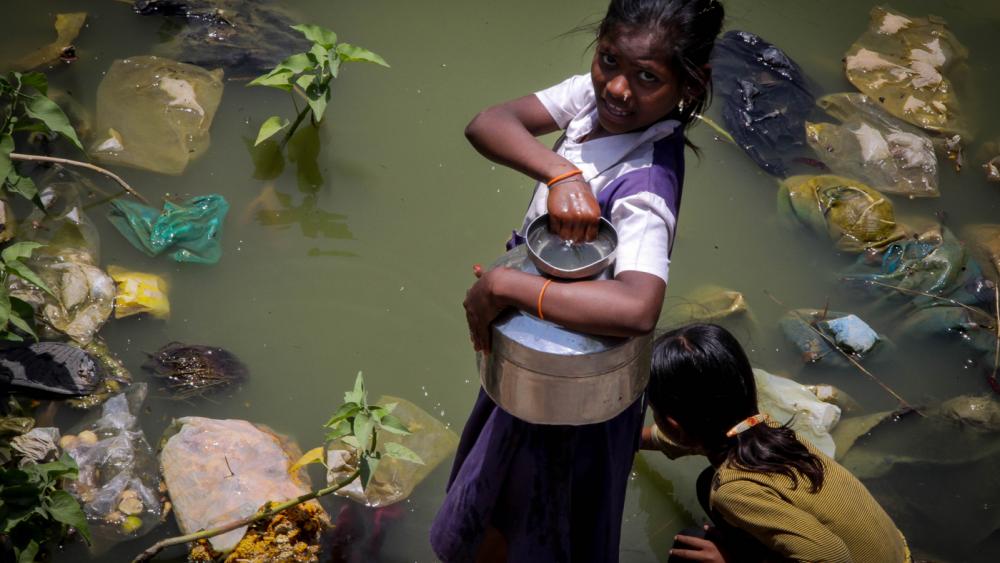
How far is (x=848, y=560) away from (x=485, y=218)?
194 centimetres

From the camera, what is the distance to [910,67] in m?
4.57

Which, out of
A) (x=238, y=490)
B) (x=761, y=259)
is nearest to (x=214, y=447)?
(x=238, y=490)

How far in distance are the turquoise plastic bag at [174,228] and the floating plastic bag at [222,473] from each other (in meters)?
0.73

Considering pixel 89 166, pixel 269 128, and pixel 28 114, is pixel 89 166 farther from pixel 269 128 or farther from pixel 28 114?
pixel 269 128

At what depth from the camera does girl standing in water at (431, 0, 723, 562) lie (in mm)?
1786

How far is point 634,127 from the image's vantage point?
1965 mm

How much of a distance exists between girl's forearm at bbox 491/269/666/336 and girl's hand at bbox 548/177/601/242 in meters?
0.11

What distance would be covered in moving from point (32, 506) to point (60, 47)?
2395 millimetres

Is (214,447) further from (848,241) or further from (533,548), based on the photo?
(848,241)

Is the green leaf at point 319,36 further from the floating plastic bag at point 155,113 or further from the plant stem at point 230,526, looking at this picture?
the plant stem at point 230,526

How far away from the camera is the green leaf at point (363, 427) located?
2.47 metres

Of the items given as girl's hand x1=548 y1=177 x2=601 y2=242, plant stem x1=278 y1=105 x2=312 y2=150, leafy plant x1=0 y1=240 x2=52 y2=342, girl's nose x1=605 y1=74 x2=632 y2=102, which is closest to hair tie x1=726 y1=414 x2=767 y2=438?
girl's hand x1=548 y1=177 x2=601 y2=242

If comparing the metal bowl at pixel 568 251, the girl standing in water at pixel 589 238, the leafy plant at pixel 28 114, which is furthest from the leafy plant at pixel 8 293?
the metal bowl at pixel 568 251

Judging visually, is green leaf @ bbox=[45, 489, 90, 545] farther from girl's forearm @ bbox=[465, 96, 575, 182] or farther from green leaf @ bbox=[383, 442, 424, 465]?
girl's forearm @ bbox=[465, 96, 575, 182]
